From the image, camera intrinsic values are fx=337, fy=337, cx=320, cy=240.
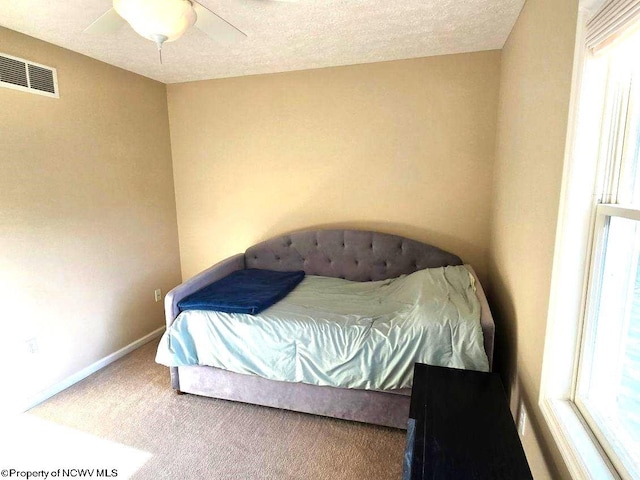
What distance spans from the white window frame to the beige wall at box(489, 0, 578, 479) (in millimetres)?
63

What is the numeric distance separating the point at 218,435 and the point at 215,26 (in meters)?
2.22

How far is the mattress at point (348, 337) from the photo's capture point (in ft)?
5.93

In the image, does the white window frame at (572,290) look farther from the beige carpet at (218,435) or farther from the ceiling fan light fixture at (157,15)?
the ceiling fan light fixture at (157,15)

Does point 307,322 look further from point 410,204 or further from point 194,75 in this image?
point 194,75

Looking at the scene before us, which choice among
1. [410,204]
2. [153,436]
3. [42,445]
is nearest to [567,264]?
[410,204]

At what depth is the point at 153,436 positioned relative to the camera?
1.96 m

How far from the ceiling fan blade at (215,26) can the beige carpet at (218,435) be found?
2.19m

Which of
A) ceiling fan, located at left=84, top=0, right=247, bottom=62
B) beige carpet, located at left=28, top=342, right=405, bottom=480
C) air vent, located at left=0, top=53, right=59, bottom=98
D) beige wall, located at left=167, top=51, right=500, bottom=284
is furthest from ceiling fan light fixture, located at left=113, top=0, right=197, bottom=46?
beige carpet, located at left=28, top=342, right=405, bottom=480

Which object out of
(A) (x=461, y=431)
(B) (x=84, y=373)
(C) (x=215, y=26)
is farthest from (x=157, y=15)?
(B) (x=84, y=373)

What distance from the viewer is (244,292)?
7.84 feet

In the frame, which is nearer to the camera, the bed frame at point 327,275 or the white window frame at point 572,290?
the white window frame at point 572,290

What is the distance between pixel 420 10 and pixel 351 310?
6.04 ft

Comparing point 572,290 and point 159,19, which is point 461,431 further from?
point 159,19

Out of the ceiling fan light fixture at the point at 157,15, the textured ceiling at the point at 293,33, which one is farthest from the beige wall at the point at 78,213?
the ceiling fan light fixture at the point at 157,15
